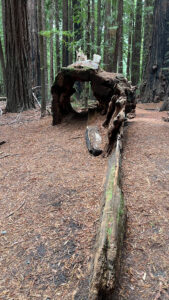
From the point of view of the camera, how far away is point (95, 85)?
5.80 meters

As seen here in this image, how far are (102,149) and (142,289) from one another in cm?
272

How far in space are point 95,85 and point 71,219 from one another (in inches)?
162

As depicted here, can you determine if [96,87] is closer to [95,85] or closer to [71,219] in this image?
[95,85]

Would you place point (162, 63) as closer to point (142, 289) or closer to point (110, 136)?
point (110, 136)

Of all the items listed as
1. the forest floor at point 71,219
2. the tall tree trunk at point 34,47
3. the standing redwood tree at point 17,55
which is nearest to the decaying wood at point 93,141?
the forest floor at point 71,219

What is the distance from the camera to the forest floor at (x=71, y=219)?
1834 mm

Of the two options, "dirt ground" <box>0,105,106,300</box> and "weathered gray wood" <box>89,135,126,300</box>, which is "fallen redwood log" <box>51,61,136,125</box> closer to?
"dirt ground" <box>0,105,106,300</box>

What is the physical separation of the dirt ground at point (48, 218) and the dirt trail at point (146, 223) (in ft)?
1.22

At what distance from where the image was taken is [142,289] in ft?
5.70

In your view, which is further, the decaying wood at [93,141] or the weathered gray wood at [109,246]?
the decaying wood at [93,141]

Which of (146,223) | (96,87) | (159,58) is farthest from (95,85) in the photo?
(159,58)

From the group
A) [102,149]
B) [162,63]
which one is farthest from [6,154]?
[162,63]

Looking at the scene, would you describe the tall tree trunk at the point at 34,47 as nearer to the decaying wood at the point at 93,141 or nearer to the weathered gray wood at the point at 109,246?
the decaying wood at the point at 93,141

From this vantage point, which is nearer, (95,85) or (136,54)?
(95,85)
